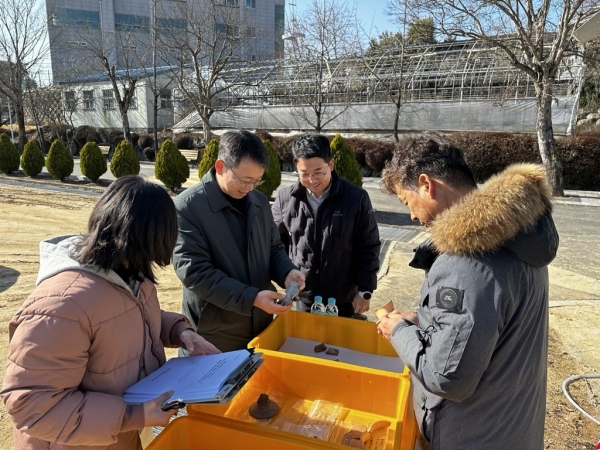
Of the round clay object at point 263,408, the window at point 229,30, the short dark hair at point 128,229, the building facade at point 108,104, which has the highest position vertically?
the window at point 229,30

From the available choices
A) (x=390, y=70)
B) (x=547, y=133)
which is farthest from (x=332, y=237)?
(x=390, y=70)

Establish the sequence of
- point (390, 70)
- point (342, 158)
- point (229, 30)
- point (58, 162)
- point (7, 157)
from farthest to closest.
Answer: point (390, 70), point (229, 30), point (7, 157), point (58, 162), point (342, 158)

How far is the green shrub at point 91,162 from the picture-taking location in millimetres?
14086

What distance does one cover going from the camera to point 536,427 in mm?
1423

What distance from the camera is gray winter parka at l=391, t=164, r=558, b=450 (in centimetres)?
116

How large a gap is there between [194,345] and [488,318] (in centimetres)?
101

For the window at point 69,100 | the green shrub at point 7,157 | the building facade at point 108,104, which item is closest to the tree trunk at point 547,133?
the green shrub at point 7,157

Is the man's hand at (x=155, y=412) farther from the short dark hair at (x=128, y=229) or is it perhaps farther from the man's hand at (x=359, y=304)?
the man's hand at (x=359, y=304)

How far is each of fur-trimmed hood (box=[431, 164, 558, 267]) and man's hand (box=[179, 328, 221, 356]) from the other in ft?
2.95

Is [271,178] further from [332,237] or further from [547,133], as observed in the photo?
[332,237]

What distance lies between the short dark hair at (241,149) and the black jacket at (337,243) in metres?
0.78

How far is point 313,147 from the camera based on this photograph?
2.65 metres

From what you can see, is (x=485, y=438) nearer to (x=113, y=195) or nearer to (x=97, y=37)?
(x=113, y=195)

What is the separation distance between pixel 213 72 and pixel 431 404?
18027 mm
